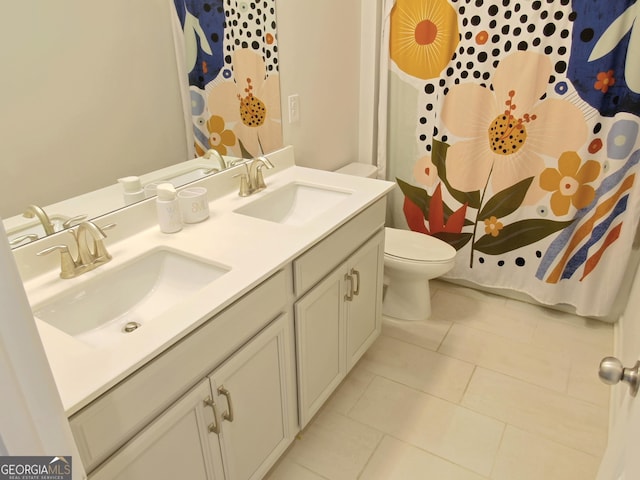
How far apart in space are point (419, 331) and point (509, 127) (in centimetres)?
114

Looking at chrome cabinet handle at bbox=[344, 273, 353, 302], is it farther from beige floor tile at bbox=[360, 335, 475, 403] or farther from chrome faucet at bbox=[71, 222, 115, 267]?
chrome faucet at bbox=[71, 222, 115, 267]

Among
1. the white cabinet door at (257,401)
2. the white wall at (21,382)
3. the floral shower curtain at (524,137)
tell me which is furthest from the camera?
the floral shower curtain at (524,137)

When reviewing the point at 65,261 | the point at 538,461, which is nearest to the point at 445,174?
the point at 538,461

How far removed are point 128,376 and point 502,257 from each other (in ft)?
7.16

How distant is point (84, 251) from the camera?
129 cm

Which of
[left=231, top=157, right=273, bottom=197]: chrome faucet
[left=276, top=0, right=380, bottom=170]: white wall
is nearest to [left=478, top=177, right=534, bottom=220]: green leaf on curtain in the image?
[left=276, top=0, right=380, bottom=170]: white wall

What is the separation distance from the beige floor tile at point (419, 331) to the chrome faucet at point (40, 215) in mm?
1679

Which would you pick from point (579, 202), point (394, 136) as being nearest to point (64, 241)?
point (394, 136)

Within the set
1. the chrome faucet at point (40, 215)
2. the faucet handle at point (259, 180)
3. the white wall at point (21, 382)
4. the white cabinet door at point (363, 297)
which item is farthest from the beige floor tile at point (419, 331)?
the white wall at point (21, 382)

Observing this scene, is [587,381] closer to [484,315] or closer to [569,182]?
[484,315]

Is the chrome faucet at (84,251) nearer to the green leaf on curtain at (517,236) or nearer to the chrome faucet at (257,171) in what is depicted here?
the chrome faucet at (257,171)

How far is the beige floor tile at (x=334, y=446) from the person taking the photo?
1.71 metres

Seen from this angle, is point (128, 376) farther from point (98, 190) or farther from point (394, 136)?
point (394, 136)

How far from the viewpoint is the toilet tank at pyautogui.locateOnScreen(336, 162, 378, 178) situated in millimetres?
2664
